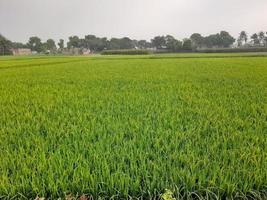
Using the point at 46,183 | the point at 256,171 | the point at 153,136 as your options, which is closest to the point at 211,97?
the point at 153,136

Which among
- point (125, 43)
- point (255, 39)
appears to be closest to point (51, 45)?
point (125, 43)

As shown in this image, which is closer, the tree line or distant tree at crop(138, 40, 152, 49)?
the tree line

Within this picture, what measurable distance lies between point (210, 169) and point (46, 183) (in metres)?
1.34

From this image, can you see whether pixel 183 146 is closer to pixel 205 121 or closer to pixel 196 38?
pixel 205 121

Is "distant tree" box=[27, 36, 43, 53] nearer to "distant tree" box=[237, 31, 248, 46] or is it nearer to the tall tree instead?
the tall tree

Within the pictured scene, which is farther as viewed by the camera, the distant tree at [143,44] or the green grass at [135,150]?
the distant tree at [143,44]

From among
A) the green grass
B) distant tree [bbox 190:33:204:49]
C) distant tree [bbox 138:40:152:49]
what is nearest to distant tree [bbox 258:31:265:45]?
distant tree [bbox 190:33:204:49]

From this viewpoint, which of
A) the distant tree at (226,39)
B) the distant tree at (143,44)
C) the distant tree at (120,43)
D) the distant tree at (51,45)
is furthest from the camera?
the distant tree at (143,44)

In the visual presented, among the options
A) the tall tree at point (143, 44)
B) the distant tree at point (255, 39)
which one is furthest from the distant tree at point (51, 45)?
the distant tree at point (255, 39)

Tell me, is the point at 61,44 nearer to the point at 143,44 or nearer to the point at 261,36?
the point at 143,44

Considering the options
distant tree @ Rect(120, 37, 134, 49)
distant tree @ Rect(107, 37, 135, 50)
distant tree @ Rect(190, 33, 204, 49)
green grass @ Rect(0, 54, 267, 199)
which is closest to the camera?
green grass @ Rect(0, 54, 267, 199)

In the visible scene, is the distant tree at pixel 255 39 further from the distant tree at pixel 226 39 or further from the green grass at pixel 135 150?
the green grass at pixel 135 150

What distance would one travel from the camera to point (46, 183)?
6.56 feet

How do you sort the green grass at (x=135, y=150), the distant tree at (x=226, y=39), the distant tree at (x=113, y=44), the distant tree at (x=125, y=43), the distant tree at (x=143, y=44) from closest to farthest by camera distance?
the green grass at (x=135, y=150), the distant tree at (x=226, y=39), the distant tree at (x=113, y=44), the distant tree at (x=125, y=43), the distant tree at (x=143, y=44)
